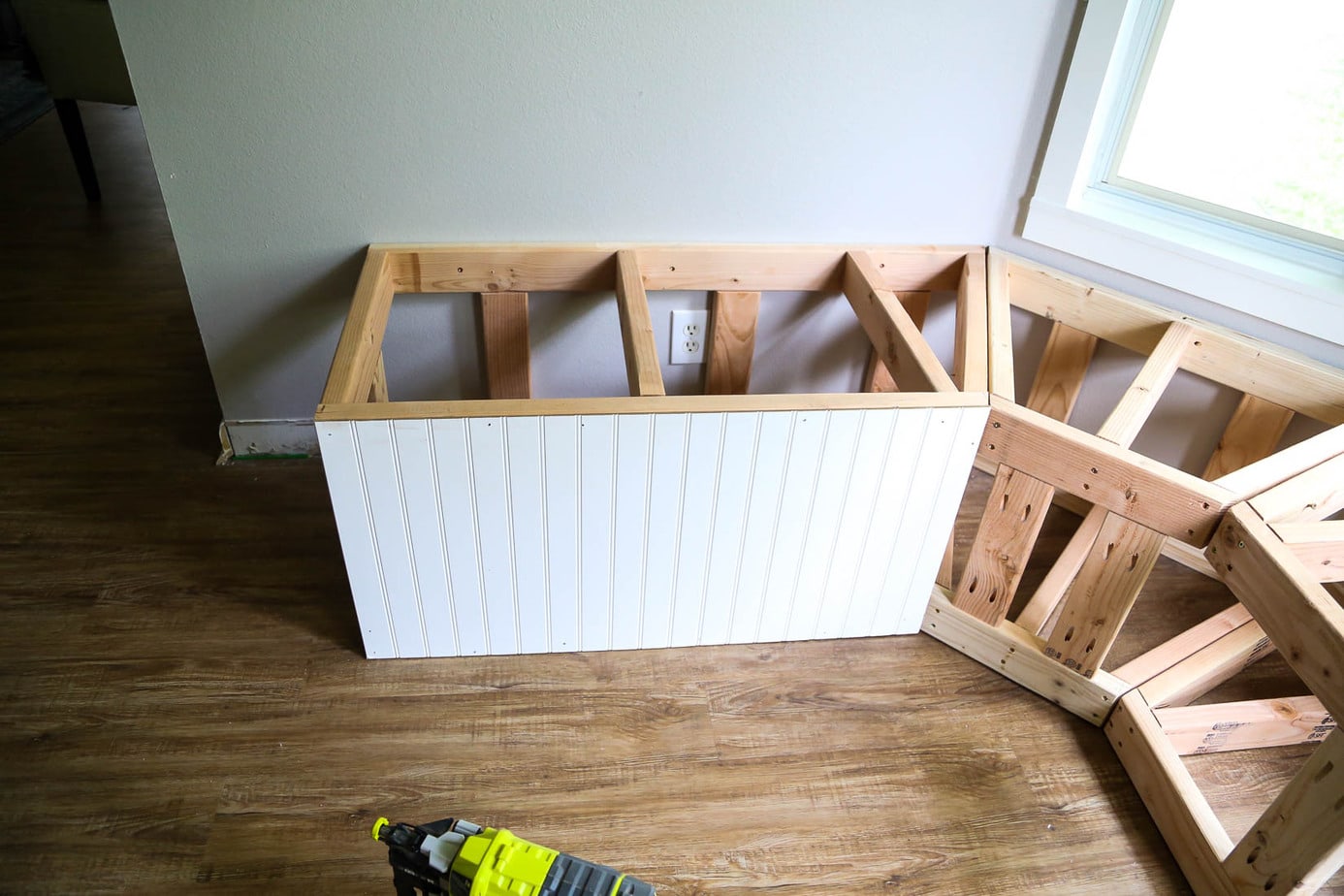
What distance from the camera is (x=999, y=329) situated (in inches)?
68.4

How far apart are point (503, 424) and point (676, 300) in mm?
708

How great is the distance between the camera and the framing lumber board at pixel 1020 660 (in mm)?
1564

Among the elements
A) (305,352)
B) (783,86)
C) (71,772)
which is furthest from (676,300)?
(71,772)

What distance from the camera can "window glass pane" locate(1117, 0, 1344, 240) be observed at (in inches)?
62.2

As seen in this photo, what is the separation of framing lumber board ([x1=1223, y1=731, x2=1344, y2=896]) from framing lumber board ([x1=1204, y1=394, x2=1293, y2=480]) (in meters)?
0.76

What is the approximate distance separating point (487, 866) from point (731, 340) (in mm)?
1305

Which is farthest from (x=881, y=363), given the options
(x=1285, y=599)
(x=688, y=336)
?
(x=1285, y=599)

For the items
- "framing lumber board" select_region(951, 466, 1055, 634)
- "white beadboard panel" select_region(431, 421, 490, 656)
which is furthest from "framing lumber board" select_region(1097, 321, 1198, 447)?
"white beadboard panel" select_region(431, 421, 490, 656)

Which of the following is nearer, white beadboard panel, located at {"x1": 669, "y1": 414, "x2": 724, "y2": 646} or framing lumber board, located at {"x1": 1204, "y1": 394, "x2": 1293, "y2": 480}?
white beadboard panel, located at {"x1": 669, "y1": 414, "x2": 724, "y2": 646}

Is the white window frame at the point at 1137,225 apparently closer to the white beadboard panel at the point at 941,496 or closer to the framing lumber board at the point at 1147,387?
the framing lumber board at the point at 1147,387

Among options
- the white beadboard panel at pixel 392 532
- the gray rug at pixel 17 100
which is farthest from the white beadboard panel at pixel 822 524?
the gray rug at pixel 17 100

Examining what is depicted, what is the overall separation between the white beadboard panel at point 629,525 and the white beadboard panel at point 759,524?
0.58ft

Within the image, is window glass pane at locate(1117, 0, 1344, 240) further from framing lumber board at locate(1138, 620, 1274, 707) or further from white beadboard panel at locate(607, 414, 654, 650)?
white beadboard panel at locate(607, 414, 654, 650)

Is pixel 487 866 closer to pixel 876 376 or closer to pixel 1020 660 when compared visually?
pixel 1020 660
